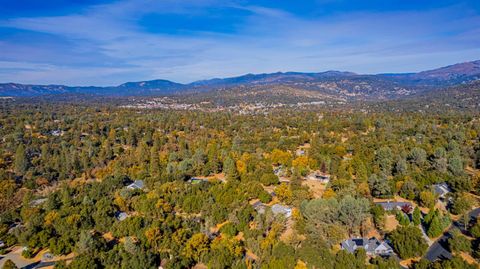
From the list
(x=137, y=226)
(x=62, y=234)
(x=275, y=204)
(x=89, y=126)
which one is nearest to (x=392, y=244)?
(x=275, y=204)

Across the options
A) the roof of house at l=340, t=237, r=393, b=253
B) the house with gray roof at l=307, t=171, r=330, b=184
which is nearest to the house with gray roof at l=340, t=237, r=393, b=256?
the roof of house at l=340, t=237, r=393, b=253

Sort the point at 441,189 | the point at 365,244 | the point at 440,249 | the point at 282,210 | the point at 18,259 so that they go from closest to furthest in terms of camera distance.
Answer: the point at 365,244 → the point at 440,249 → the point at 18,259 → the point at 282,210 → the point at 441,189

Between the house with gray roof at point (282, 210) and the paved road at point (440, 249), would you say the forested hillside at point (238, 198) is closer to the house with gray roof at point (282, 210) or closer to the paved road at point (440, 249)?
the house with gray roof at point (282, 210)

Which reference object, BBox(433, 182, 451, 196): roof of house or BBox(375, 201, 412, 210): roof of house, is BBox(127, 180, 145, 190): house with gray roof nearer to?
BBox(375, 201, 412, 210): roof of house

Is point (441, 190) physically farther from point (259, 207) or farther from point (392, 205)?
point (259, 207)

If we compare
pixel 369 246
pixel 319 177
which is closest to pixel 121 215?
pixel 369 246

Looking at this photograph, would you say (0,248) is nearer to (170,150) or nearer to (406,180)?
(170,150)
